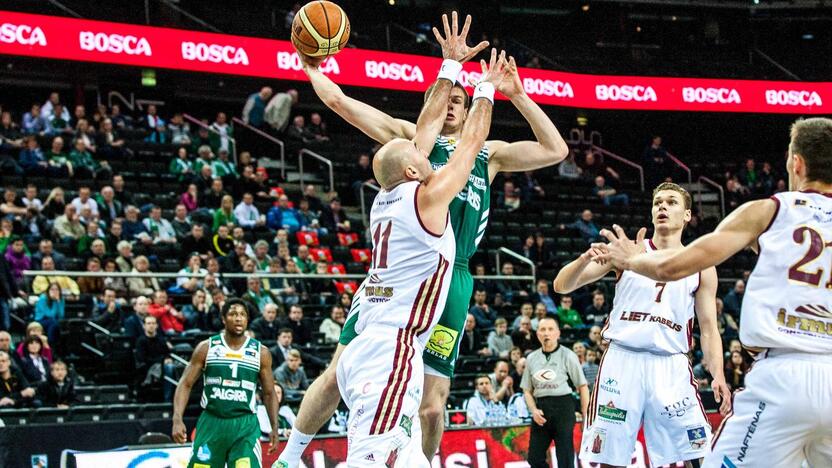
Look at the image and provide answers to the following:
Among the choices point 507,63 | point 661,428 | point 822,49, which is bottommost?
point 661,428

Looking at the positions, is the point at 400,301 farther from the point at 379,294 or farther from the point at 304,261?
the point at 304,261

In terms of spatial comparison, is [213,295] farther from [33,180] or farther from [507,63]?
[507,63]

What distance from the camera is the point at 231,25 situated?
26.4 meters

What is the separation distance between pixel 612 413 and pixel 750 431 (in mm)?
2920

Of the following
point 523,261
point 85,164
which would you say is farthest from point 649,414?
point 523,261

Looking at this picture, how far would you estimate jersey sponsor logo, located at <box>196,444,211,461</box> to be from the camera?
9.48 meters

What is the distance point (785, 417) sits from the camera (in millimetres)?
4809

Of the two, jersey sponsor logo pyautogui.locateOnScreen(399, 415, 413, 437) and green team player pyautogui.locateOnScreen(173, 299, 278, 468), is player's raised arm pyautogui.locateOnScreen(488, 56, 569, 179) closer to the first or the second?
jersey sponsor logo pyautogui.locateOnScreen(399, 415, 413, 437)

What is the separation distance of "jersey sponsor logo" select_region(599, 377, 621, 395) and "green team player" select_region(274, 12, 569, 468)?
1.49 metres

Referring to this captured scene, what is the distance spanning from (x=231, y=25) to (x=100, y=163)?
795 cm

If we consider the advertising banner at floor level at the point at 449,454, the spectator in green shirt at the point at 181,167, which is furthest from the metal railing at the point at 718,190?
the advertising banner at floor level at the point at 449,454

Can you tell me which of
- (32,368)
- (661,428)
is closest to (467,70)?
(32,368)

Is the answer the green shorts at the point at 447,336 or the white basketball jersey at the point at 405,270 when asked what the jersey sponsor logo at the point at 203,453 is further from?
the white basketball jersey at the point at 405,270

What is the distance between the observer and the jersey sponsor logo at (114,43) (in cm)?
2245
